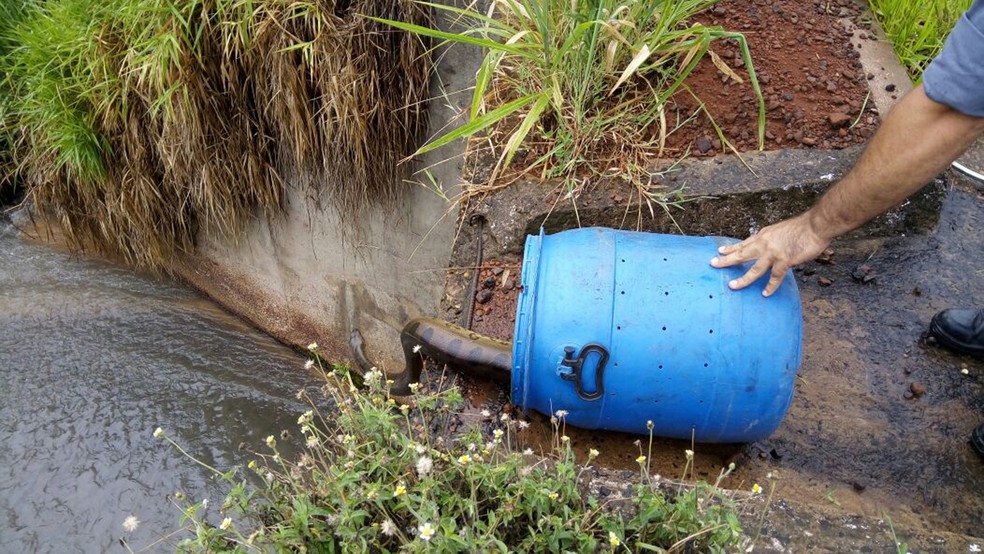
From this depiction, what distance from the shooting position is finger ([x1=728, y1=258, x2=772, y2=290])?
1.76 m

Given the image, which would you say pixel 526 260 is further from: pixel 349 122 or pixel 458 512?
pixel 349 122

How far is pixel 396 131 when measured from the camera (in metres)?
3.12

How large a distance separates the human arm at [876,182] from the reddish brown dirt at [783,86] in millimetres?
832

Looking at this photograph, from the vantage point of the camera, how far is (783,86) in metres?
2.70

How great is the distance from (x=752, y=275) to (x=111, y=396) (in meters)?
3.09

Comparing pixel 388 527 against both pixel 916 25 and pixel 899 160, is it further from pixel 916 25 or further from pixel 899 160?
pixel 916 25

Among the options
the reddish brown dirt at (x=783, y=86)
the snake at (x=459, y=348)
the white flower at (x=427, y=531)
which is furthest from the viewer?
the reddish brown dirt at (x=783, y=86)

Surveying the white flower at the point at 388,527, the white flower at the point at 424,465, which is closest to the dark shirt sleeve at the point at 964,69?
the white flower at the point at 424,465

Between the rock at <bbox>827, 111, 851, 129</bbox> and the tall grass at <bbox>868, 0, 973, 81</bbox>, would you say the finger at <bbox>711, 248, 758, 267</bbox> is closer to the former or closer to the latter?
the rock at <bbox>827, 111, 851, 129</bbox>

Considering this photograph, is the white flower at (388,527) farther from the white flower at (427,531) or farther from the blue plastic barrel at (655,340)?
the blue plastic barrel at (655,340)

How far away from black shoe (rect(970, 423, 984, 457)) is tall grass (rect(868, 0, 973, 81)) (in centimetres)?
152

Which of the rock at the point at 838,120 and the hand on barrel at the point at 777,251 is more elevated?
the rock at the point at 838,120

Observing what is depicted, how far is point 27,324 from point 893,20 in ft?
14.8

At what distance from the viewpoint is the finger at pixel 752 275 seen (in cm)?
176
